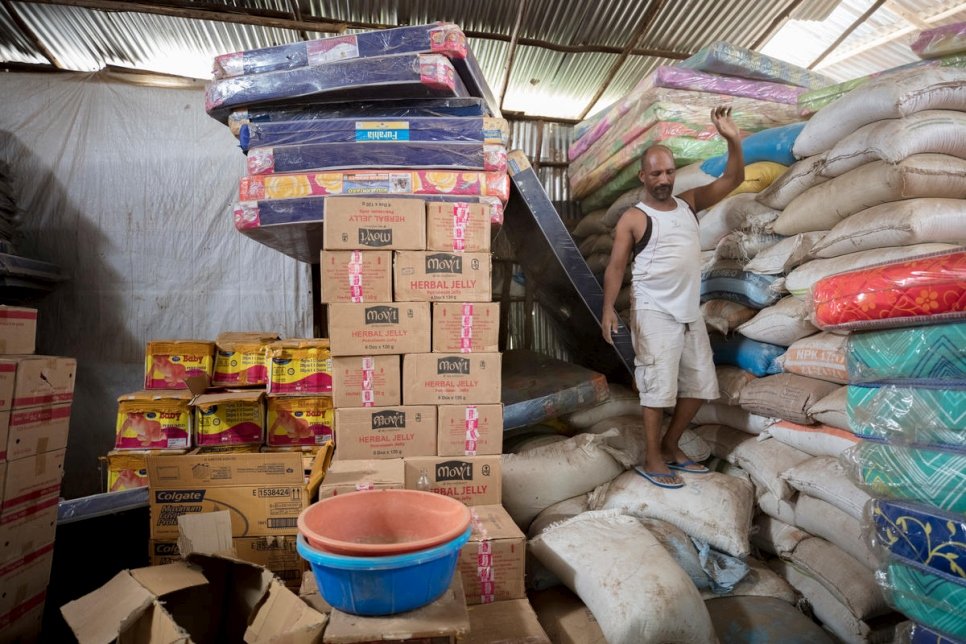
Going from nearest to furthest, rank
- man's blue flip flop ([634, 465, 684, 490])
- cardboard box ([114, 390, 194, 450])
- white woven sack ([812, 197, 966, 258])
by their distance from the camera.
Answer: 1. white woven sack ([812, 197, 966, 258])
2. man's blue flip flop ([634, 465, 684, 490])
3. cardboard box ([114, 390, 194, 450])

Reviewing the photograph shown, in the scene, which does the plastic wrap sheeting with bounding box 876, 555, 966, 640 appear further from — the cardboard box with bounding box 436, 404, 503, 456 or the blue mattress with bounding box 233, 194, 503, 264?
the blue mattress with bounding box 233, 194, 503, 264

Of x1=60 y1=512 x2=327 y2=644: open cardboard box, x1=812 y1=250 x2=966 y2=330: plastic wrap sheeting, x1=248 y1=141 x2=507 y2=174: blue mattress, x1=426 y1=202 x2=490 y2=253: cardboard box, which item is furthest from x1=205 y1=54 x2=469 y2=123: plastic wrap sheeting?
x1=60 y1=512 x2=327 y2=644: open cardboard box

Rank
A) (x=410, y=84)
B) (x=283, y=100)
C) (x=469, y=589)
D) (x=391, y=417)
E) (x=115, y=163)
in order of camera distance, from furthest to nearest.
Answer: (x=115, y=163)
(x=283, y=100)
(x=410, y=84)
(x=391, y=417)
(x=469, y=589)

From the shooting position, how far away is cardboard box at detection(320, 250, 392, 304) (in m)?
2.06

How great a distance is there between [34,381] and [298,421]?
1427 millimetres

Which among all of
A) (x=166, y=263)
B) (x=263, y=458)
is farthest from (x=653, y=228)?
(x=166, y=263)

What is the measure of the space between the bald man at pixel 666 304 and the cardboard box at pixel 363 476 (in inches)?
49.9

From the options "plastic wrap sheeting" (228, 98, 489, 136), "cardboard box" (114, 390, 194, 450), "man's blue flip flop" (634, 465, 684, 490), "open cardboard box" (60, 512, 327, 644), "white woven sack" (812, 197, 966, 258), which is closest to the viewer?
"open cardboard box" (60, 512, 327, 644)

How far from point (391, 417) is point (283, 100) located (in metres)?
1.78

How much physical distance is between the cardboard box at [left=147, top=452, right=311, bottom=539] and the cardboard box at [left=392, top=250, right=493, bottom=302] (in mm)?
811

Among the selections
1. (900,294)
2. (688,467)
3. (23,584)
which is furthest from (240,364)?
(900,294)

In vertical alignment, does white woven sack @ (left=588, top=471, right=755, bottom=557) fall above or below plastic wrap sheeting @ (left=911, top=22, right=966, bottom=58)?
below

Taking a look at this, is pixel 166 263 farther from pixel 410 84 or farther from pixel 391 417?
pixel 391 417

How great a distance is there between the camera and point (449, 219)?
2.17 metres
